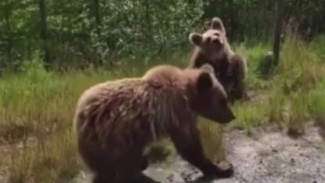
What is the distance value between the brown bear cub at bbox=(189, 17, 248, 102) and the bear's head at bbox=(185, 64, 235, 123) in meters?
2.11

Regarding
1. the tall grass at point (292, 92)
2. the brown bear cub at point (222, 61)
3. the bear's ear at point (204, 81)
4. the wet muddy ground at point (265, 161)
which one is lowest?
the wet muddy ground at point (265, 161)

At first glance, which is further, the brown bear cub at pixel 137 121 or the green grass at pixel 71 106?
the green grass at pixel 71 106

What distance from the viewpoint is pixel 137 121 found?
638 cm

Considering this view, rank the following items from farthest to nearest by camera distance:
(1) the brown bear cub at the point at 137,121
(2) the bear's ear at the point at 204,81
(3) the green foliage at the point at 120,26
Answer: (3) the green foliage at the point at 120,26, (2) the bear's ear at the point at 204,81, (1) the brown bear cub at the point at 137,121

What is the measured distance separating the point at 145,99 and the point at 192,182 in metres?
0.83

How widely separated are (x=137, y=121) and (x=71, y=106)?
203 cm

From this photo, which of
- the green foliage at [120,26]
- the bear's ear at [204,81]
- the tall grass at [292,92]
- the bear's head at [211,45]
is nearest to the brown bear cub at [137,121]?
the bear's ear at [204,81]

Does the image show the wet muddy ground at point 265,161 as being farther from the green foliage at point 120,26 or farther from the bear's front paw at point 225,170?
the green foliage at point 120,26

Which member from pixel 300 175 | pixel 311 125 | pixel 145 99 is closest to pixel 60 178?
pixel 145 99

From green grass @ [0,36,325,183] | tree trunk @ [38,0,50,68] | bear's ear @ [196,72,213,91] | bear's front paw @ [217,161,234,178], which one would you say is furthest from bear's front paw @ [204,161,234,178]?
tree trunk @ [38,0,50,68]

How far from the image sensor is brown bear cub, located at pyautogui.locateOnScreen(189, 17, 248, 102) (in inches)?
366

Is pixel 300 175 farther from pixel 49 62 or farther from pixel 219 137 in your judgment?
pixel 49 62

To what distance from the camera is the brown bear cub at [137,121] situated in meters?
6.31

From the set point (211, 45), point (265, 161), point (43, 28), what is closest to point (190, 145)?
point (265, 161)
